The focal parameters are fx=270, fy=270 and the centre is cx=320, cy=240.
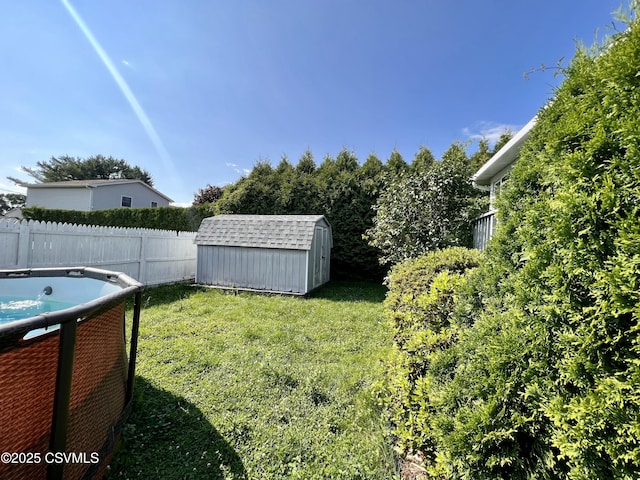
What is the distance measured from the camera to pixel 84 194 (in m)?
20.4

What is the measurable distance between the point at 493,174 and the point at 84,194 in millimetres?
26079

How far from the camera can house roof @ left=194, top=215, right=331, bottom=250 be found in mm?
8961

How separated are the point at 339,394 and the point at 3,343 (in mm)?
2982

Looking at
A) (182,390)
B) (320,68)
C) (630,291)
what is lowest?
(182,390)

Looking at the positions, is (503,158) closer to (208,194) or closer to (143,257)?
(143,257)

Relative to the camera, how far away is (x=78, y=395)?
1.61m

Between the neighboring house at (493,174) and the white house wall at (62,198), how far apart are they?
25.3 m

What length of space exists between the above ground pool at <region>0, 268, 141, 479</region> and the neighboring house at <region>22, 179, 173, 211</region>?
23822 mm

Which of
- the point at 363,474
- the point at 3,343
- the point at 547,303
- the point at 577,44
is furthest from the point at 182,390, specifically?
the point at 577,44

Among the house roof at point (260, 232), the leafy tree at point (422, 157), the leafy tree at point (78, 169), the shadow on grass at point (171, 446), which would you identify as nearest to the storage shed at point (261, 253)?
the house roof at point (260, 232)

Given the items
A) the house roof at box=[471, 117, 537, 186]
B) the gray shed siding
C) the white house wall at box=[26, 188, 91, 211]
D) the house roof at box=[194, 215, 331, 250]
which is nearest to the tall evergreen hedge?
the house roof at box=[471, 117, 537, 186]

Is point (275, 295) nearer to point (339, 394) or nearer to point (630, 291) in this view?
point (339, 394)

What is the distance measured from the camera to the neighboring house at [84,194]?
20.4 metres

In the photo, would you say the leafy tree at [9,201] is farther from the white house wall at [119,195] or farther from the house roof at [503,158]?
the house roof at [503,158]
